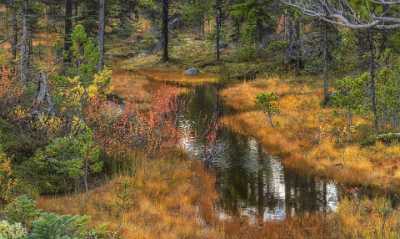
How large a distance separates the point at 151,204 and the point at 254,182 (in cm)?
487

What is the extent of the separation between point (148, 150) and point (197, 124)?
7965 millimetres

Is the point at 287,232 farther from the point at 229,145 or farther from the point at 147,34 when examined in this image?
the point at 147,34

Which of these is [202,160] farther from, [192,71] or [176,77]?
[192,71]

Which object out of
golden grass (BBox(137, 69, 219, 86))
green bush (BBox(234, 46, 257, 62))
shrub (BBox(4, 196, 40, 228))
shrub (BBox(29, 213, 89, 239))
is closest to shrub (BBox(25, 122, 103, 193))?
shrub (BBox(4, 196, 40, 228))

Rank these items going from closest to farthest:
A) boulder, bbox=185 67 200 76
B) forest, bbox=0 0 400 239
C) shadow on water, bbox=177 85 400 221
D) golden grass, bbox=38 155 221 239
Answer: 1. forest, bbox=0 0 400 239
2. golden grass, bbox=38 155 221 239
3. shadow on water, bbox=177 85 400 221
4. boulder, bbox=185 67 200 76

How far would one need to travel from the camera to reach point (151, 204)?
11.6 metres

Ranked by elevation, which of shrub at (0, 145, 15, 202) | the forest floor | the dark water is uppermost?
shrub at (0, 145, 15, 202)

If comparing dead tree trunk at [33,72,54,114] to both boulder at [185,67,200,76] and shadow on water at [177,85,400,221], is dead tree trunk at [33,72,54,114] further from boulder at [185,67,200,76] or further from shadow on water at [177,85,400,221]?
boulder at [185,67,200,76]

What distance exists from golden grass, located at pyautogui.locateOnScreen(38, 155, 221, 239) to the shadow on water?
89cm

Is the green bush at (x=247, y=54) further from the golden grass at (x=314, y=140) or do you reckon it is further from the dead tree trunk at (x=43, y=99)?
the dead tree trunk at (x=43, y=99)

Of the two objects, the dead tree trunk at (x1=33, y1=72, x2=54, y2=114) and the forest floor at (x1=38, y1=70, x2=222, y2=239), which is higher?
the dead tree trunk at (x1=33, y1=72, x2=54, y2=114)

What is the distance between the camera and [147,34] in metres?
64.5

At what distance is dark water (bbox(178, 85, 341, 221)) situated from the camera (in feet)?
42.9

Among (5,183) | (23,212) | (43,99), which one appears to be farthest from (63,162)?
(43,99)
